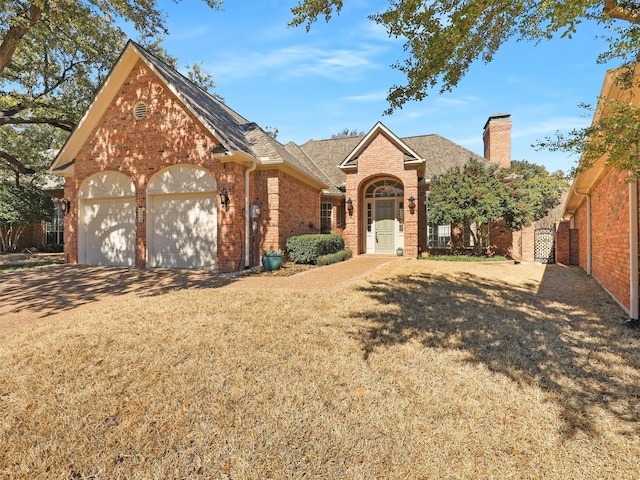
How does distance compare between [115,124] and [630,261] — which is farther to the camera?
[115,124]

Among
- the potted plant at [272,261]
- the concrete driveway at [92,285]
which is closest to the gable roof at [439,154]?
the potted plant at [272,261]

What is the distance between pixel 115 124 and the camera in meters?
11.5

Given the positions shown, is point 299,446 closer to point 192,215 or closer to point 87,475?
point 87,475

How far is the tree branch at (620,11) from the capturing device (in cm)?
346

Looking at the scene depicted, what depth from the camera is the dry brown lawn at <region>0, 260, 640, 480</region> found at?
7.88ft

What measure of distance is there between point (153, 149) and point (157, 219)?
2356 mm

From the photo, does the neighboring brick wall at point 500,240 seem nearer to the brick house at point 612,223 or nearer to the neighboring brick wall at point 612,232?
the brick house at point 612,223

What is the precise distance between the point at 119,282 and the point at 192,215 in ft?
10.5

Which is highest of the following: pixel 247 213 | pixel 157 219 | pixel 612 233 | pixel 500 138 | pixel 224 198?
pixel 500 138

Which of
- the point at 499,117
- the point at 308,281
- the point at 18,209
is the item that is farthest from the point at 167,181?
the point at 499,117

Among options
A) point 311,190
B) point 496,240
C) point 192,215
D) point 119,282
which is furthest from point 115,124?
point 496,240

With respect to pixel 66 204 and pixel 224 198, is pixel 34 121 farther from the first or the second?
pixel 224 198

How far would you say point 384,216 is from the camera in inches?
677

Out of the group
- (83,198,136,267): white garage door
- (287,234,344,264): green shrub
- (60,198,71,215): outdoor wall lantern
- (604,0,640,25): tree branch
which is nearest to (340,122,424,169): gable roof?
(287,234,344,264): green shrub
